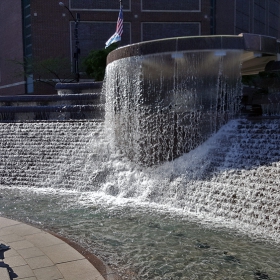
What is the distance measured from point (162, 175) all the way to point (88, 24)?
77.2ft

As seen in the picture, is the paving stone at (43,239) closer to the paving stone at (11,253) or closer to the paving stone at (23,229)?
the paving stone at (23,229)

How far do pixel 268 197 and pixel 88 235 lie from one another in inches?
143

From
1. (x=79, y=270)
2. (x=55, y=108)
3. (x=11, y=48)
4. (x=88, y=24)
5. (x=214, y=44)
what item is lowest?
(x=79, y=270)

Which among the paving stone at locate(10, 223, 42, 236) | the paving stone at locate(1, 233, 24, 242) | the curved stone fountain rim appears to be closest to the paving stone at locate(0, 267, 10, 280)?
the paving stone at locate(1, 233, 24, 242)

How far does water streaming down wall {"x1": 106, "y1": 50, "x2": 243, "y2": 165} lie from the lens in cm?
1052

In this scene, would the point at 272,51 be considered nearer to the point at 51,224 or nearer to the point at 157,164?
the point at 157,164

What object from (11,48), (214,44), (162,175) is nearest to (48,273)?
(162,175)

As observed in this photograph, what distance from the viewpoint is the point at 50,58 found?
98.0 ft

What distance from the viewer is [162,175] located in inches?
419

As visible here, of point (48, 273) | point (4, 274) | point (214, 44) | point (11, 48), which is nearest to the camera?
point (4, 274)

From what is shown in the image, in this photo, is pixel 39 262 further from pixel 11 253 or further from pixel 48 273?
pixel 11 253

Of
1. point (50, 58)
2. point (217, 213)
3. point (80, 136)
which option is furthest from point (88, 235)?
point (50, 58)

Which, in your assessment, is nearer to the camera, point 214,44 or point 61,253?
point 61,253

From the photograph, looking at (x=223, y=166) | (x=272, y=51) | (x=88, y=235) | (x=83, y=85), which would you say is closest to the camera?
(x=88, y=235)
